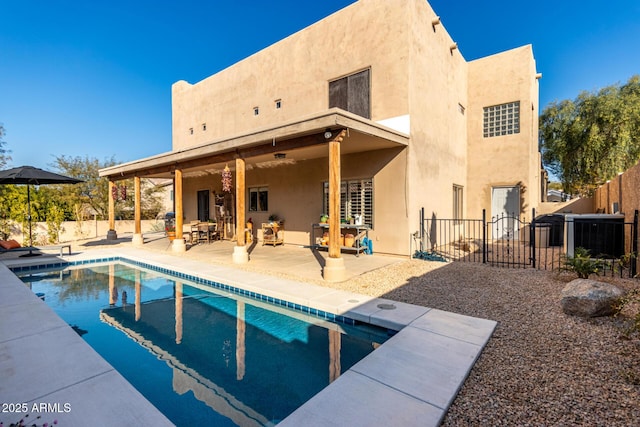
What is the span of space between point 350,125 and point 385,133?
177 centimetres

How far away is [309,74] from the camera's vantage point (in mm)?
11156

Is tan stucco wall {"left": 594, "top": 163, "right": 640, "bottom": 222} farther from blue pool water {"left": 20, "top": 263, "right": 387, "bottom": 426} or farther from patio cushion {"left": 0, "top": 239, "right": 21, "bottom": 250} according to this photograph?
patio cushion {"left": 0, "top": 239, "right": 21, "bottom": 250}

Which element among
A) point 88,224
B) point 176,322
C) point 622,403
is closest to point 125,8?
point 88,224

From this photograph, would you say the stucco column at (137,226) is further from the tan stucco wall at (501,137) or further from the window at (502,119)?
the window at (502,119)

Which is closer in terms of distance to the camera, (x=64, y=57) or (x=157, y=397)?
(x=157, y=397)

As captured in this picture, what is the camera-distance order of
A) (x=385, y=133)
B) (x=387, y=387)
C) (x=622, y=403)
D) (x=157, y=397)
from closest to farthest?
(x=622, y=403) → (x=387, y=387) → (x=157, y=397) → (x=385, y=133)

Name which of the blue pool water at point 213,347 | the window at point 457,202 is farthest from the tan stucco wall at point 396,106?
the blue pool water at point 213,347

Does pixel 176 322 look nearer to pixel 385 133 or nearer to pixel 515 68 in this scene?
pixel 385 133

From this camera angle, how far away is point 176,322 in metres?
4.99

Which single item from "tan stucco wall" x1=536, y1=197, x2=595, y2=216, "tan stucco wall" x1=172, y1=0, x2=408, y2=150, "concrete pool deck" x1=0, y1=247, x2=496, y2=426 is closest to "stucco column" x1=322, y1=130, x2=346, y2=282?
"concrete pool deck" x1=0, y1=247, x2=496, y2=426

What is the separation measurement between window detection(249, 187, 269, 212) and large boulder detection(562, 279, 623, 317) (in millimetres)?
10140

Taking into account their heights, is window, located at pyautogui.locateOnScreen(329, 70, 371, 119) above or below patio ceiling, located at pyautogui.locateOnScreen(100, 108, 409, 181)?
above

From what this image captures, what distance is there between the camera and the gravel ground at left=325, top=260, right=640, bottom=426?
235cm

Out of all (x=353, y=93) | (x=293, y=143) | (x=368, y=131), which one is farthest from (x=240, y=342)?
(x=353, y=93)
